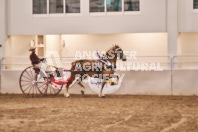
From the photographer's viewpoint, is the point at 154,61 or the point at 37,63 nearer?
the point at 37,63

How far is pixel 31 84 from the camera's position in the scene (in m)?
17.0

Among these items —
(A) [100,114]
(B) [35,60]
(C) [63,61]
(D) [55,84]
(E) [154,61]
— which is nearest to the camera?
(A) [100,114]

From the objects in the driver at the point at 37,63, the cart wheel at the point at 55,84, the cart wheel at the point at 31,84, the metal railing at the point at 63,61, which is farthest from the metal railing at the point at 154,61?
the driver at the point at 37,63

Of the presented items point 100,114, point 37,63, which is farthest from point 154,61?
point 100,114

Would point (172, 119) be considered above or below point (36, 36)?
below

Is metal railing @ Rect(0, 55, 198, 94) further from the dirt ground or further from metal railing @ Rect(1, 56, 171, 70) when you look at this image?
the dirt ground

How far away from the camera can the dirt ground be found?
32.3ft

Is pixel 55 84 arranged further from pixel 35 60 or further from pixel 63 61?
pixel 63 61

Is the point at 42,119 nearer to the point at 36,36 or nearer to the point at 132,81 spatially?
the point at 132,81

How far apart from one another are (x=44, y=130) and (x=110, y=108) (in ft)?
13.0

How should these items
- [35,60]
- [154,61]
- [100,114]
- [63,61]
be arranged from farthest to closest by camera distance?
[63,61] → [154,61] → [35,60] → [100,114]

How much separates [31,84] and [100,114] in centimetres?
580

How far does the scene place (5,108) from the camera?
528 inches

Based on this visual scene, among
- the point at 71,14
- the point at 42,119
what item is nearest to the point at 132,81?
the point at 71,14
